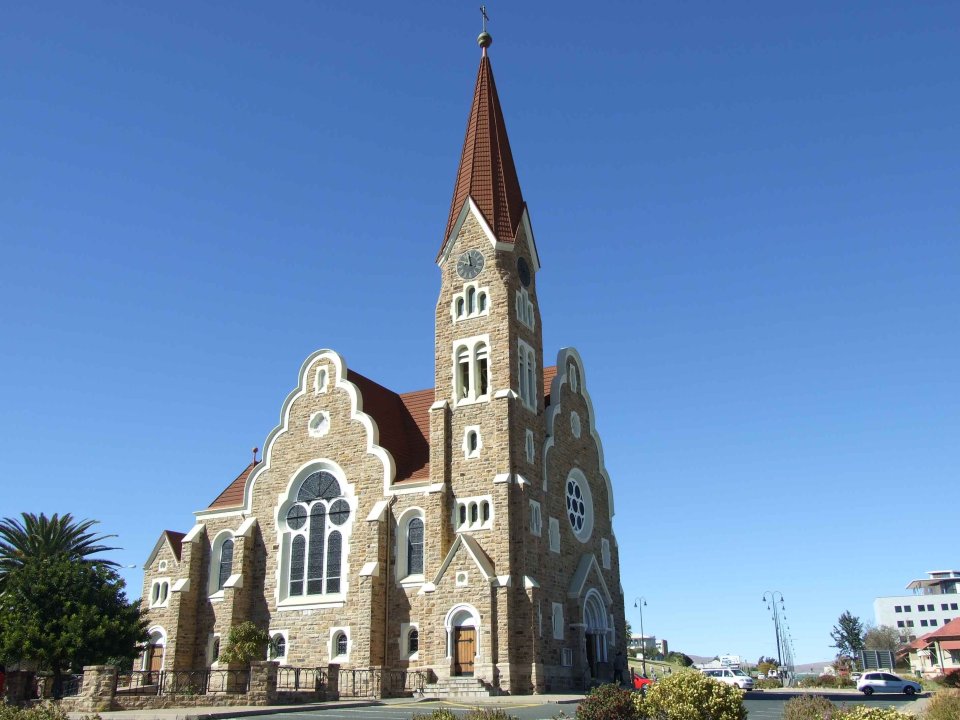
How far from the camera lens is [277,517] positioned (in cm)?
3866

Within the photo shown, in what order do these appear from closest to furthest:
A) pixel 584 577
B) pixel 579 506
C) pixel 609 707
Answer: pixel 609 707 < pixel 584 577 < pixel 579 506

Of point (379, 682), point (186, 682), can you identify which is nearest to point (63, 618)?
point (186, 682)

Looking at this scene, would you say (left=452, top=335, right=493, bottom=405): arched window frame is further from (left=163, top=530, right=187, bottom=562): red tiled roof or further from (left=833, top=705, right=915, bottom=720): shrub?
(left=833, top=705, right=915, bottom=720): shrub

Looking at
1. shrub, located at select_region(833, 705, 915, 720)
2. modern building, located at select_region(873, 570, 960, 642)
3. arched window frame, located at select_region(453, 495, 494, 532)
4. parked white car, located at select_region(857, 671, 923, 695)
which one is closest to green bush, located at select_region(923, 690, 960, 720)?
shrub, located at select_region(833, 705, 915, 720)

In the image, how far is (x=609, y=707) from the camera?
632 inches

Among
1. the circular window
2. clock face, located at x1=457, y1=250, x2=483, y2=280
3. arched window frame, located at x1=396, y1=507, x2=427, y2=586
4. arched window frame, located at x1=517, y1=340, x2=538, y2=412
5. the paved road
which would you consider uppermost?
clock face, located at x1=457, y1=250, x2=483, y2=280

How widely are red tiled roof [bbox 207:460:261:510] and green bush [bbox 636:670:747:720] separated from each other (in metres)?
28.2

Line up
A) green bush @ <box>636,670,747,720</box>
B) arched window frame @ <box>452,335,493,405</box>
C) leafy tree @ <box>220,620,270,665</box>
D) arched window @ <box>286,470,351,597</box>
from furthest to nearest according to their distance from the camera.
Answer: arched window @ <box>286,470,351,597</box> → arched window frame @ <box>452,335,493,405</box> → leafy tree @ <box>220,620,270,665</box> → green bush @ <box>636,670,747,720</box>

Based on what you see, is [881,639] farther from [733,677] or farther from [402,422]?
[402,422]

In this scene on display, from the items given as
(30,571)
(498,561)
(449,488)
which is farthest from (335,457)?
(30,571)

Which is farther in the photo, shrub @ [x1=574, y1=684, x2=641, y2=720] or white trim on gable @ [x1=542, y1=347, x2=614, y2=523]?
white trim on gable @ [x1=542, y1=347, x2=614, y2=523]

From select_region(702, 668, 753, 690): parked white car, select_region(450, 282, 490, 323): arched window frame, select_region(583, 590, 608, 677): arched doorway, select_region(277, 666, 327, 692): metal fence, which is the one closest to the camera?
select_region(277, 666, 327, 692): metal fence

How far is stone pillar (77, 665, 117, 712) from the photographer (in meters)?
26.3

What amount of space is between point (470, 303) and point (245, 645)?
16710mm
